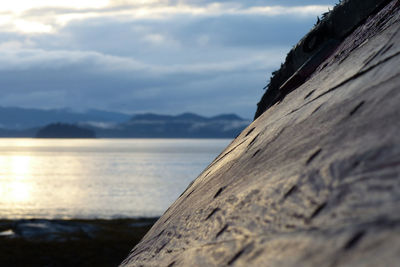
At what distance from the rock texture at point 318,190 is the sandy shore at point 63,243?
2782 centimetres

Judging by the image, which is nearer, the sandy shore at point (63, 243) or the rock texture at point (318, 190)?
the rock texture at point (318, 190)

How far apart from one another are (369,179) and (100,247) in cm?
3508

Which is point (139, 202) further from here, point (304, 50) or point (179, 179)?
point (304, 50)

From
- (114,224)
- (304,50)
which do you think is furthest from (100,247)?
(304,50)

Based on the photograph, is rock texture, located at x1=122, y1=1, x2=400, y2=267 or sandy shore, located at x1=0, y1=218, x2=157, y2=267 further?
sandy shore, located at x1=0, y1=218, x2=157, y2=267

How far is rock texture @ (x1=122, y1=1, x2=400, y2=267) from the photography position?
4.91ft

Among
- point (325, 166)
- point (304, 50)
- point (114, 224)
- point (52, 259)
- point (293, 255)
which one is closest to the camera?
point (293, 255)

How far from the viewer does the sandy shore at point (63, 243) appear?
3080 centimetres

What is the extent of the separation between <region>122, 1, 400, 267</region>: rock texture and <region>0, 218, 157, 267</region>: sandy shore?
91.3ft

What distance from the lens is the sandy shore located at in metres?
30.8

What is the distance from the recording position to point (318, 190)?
1.82 m

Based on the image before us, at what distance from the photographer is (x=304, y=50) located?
4.88 m

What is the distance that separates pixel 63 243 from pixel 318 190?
3549 cm

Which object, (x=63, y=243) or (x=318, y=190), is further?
(x=63, y=243)
